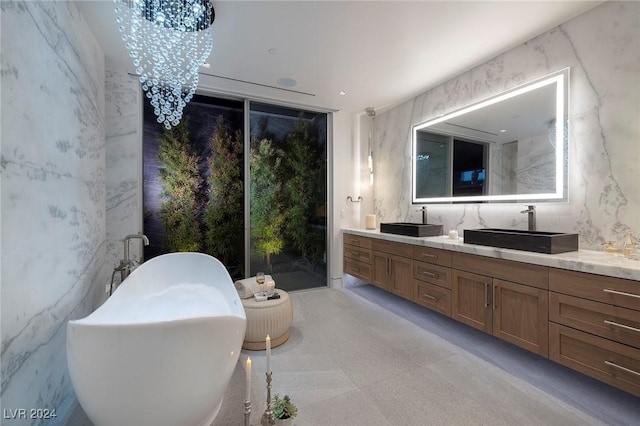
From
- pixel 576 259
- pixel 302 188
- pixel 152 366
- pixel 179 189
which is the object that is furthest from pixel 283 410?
pixel 302 188

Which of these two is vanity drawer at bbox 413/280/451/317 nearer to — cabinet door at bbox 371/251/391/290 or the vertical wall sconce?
cabinet door at bbox 371/251/391/290

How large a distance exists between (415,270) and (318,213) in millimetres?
1723

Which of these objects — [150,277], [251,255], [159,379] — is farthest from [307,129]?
[159,379]

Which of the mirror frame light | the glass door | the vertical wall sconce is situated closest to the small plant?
the glass door

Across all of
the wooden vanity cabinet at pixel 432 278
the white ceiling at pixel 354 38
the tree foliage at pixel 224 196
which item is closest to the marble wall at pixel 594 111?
the white ceiling at pixel 354 38

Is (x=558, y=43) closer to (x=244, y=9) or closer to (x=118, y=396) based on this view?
(x=244, y=9)

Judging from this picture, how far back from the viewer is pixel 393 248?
3.14 metres

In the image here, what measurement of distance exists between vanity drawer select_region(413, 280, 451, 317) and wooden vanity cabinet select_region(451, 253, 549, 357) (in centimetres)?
7

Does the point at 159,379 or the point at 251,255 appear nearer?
the point at 159,379

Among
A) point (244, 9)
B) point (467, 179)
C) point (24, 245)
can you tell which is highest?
point (244, 9)

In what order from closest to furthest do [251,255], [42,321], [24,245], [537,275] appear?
[24,245]
[42,321]
[537,275]
[251,255]

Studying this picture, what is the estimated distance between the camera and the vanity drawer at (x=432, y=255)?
249 centimetres

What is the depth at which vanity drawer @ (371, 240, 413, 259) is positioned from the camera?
9.61ft

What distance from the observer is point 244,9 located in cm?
198
